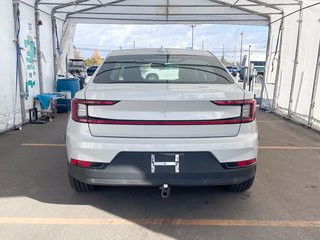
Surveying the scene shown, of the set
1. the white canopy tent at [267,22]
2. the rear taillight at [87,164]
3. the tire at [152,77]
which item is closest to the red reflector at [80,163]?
the rear taillight at [87,164]

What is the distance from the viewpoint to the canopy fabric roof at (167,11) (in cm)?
954

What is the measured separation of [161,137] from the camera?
270 cm

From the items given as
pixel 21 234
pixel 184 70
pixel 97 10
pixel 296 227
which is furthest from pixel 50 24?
pixel 296 227

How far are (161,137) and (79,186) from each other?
1.22m

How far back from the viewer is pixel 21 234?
2.74m

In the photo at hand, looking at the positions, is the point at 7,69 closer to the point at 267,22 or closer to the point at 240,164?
the point at 240,164

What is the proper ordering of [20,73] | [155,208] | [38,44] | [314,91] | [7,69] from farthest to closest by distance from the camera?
[38,44] → [20,73] → [314,91] → [7,69] → [155,208]

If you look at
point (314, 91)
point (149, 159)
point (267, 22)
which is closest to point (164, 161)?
point (149, 159)

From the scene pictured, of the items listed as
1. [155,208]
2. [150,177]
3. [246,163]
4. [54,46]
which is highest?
[54,46]

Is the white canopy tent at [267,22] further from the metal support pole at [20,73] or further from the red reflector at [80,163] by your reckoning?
the red reflector at [80,163]

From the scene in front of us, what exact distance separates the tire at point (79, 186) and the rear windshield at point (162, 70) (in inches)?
42.0

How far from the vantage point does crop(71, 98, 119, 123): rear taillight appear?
267cm

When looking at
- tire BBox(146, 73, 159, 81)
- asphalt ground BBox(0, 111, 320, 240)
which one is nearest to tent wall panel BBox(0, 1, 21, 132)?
asphalt ground BBox(0, 111, 320, 240)

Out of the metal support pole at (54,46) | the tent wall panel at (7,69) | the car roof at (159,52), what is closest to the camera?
the car roof at (159,52)
